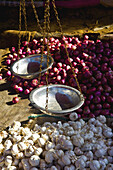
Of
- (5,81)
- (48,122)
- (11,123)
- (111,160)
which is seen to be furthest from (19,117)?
(111,160)

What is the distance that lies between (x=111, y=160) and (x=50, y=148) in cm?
45

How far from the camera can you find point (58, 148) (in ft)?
5.69

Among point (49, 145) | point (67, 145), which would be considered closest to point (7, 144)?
point (49, 145)

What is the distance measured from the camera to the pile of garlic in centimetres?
165

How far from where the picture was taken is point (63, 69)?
280cm

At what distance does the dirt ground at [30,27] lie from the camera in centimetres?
246

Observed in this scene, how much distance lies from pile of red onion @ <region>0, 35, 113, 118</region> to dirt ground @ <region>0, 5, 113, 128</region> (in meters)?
0.17

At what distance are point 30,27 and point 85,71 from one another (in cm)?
158

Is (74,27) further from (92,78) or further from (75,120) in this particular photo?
(75,120)

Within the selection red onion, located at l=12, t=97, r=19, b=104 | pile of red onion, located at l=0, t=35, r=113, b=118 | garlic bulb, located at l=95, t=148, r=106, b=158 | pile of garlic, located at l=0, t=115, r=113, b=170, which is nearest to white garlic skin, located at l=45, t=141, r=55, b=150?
pile of garlic, located at l=0, t=115, r=113, b=170

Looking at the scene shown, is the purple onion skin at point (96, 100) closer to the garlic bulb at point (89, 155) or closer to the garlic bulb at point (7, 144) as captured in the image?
the garlic bulb at point (89, 155)

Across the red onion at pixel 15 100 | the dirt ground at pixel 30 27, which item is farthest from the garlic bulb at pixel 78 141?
the red onion at pixel 15 100

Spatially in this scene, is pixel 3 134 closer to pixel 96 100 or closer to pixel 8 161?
pixel 8 161

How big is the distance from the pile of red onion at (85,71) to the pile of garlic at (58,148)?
0.37 m
